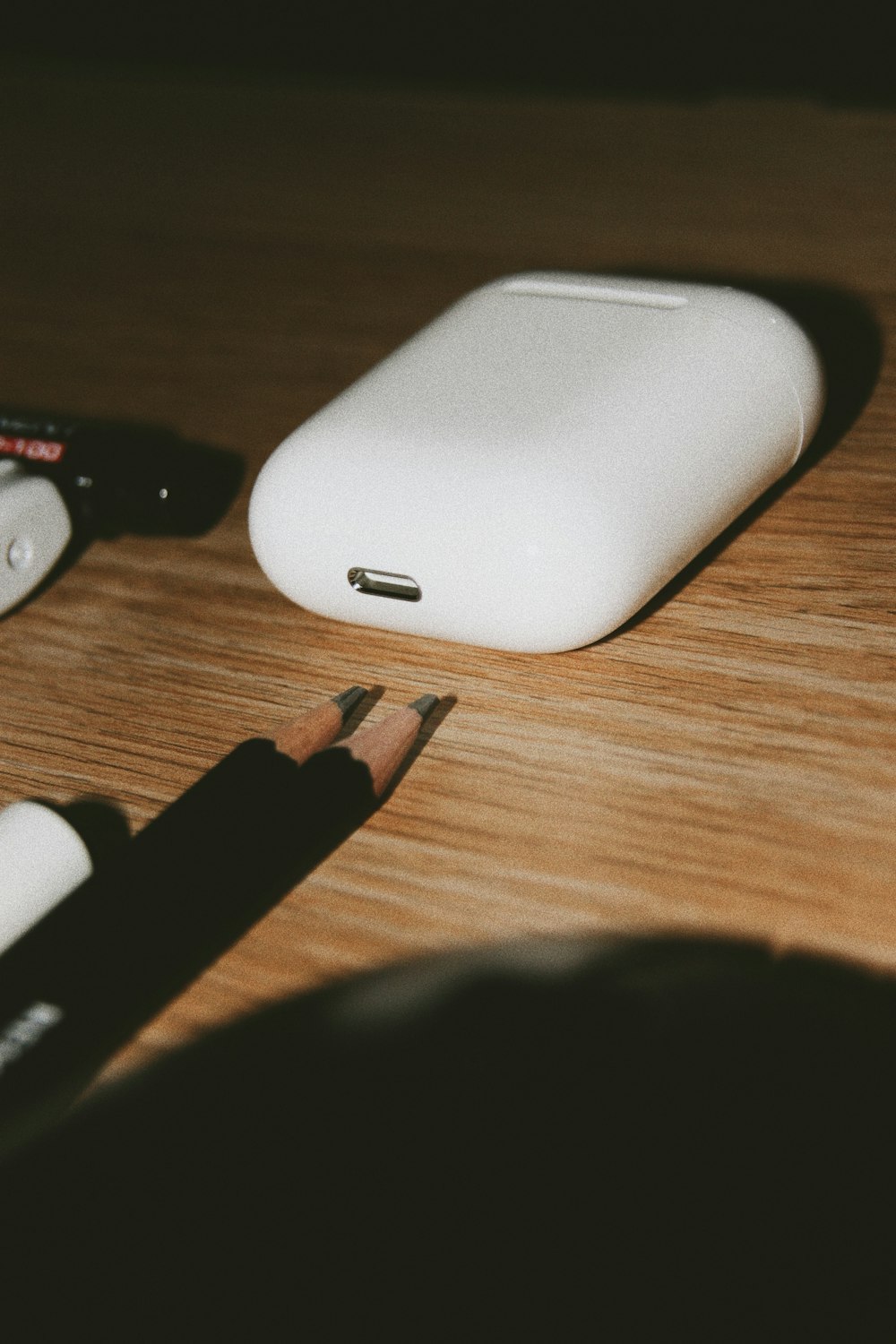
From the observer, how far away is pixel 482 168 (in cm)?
87

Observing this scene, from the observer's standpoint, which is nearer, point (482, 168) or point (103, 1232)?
point (103, 1232)

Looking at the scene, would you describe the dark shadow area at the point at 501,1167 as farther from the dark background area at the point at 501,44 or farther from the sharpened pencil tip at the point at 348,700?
the dark background area at the point at 501,44

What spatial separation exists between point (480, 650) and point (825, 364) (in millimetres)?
259

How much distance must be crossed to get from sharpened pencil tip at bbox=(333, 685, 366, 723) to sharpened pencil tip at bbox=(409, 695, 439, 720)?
0.02m

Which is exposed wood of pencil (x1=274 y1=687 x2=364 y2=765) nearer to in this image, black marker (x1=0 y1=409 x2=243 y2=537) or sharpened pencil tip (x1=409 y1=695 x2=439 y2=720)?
sharpened pencil tip (x1=409 y1=695 x2=439 y2=720)

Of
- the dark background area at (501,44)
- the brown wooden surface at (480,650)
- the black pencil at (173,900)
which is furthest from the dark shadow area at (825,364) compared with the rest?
the dark background area at (501,44)

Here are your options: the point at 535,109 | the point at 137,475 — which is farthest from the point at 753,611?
the point at 535,109

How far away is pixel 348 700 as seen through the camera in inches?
14.5

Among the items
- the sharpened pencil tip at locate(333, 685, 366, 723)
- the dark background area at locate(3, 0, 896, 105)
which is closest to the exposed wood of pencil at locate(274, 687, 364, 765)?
the sharpened pencil tip at locate(333, 685, 366, 723)

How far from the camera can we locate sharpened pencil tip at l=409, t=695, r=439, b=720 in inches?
14.2

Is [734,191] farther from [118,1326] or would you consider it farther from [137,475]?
[118,1326]

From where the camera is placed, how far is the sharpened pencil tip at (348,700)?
1.19 feet

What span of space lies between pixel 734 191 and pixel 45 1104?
70 cm

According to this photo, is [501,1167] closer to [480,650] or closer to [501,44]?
[480,650]
